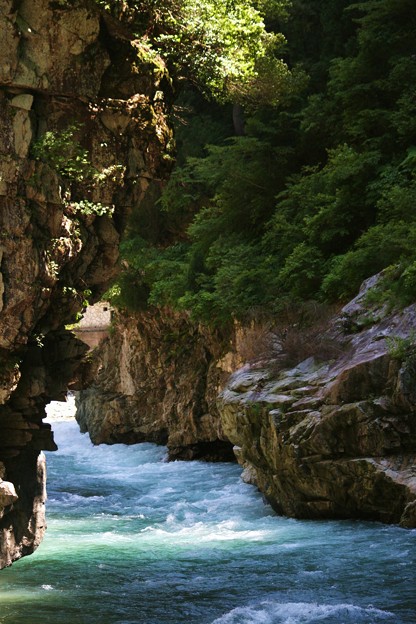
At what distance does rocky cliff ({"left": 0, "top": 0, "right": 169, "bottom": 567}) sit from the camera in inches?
501

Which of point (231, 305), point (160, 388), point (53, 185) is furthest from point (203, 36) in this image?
point (160, 388)

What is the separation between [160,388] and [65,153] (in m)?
18.1

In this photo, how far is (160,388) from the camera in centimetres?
3080

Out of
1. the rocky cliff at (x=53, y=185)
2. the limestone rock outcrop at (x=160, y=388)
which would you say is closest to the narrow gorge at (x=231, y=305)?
the rocky cliff at (x=53, y=185)

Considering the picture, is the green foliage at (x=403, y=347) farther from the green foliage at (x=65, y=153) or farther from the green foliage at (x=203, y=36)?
the green foliage at (x=65, y=153)

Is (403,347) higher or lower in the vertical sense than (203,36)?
lower

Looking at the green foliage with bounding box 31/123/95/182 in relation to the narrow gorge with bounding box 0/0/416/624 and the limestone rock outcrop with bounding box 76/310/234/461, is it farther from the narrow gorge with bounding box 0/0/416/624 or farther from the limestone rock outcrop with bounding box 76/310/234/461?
the limestone rock outcrop with bounding box 76/310/234/461

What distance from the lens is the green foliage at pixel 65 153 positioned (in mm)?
12953

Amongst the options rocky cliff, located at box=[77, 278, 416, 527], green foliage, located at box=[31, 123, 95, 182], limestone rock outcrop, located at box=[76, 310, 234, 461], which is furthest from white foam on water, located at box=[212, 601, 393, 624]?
limestone rock outcrop, located at box=[76, 310, 234, 461]

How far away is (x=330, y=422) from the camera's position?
15906mm

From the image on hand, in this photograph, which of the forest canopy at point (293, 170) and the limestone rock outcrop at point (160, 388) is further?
the limestone rock outcrop at point (160, 388)

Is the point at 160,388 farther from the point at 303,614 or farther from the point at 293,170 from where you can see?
the point at 303,614

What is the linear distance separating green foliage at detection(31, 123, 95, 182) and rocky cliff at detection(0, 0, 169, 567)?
18 mm

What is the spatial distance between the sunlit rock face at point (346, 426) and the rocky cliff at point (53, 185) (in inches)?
164
